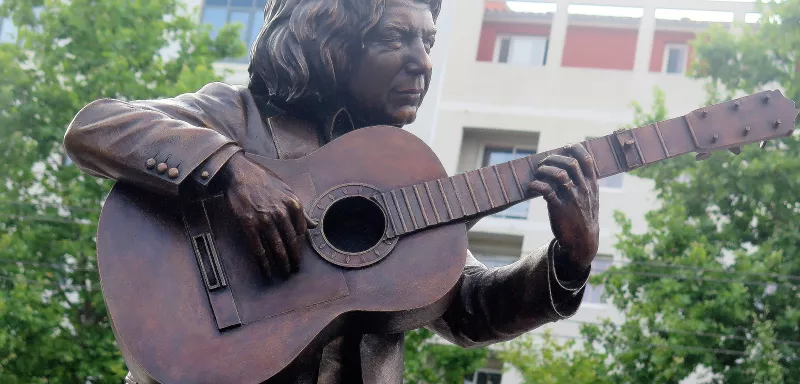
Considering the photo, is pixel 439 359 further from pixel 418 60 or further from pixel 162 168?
pixel 162 168

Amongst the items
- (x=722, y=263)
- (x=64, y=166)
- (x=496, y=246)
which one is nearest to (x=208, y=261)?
(x=64, y=166)

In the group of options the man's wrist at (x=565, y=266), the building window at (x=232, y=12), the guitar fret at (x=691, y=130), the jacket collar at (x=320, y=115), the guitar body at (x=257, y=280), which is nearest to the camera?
the guitar body at (x=257, y=280)

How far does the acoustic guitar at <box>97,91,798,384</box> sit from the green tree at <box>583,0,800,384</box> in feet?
46.8

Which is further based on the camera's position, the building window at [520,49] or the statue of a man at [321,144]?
the building window at [520,49]

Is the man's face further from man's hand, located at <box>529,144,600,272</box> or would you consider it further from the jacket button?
the jacket button

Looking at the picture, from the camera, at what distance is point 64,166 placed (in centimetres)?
1966

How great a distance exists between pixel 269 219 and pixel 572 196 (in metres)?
0.90

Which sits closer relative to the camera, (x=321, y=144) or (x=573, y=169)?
(x=573, y=169)

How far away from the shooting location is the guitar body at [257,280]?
3.60 m

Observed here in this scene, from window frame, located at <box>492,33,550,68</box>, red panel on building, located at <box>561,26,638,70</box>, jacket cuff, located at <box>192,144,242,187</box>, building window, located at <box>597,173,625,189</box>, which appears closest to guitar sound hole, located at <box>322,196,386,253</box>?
jacket cuff, located at <box>192,144,242,187</box>

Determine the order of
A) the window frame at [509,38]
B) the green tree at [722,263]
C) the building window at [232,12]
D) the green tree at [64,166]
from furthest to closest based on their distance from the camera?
the window frame at [509,38], the building window at [232,12], the green tree at [722,263], the green tree at [64,166]

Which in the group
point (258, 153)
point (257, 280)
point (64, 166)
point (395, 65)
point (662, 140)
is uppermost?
point (395, 65)

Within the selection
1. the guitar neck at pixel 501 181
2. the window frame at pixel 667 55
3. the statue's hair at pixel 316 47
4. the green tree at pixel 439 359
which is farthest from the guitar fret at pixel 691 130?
the window frame at pixel 667 55

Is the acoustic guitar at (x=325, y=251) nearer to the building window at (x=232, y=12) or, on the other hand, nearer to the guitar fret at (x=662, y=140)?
the guitar fret at (x=662, y=140)
